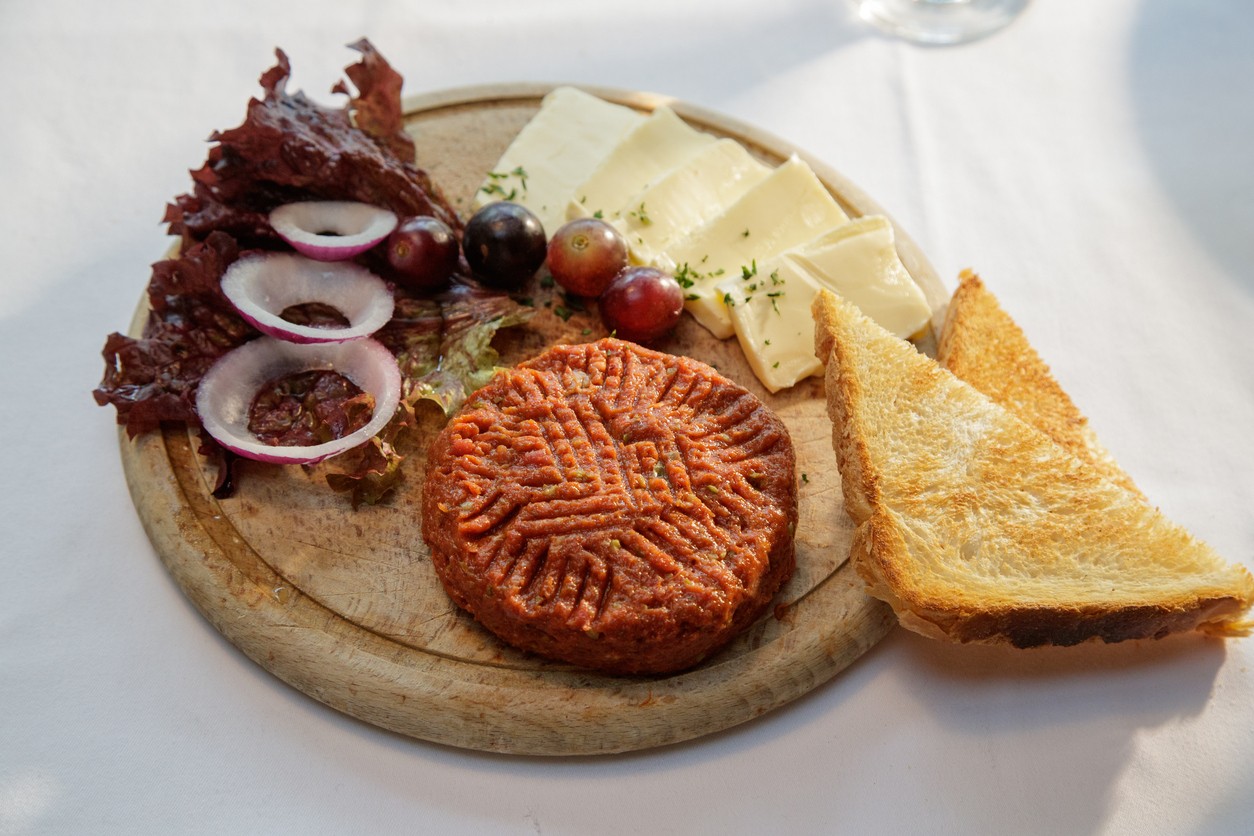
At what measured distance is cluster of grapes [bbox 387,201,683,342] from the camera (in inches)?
171

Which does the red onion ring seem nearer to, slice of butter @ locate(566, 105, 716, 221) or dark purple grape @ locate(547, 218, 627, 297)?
dark purple grape @ locate(547, 218, 627, 297)

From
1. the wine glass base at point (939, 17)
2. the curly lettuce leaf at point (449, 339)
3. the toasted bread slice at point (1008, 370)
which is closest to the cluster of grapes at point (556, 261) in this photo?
the curly lettuce leaf at point (449, 339)

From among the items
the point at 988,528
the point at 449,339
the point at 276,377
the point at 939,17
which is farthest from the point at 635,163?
the point at 939,17

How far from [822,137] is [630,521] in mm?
3666

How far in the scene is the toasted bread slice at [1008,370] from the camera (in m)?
4.27

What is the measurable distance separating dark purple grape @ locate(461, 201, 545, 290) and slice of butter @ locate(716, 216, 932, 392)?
92 cm

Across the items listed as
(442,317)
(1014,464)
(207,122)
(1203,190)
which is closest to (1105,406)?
(1014,464)

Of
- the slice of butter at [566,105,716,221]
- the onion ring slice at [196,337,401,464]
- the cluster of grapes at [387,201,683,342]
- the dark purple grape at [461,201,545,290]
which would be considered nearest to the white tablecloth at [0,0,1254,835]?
the onion ring slice at [196,337,401,464]

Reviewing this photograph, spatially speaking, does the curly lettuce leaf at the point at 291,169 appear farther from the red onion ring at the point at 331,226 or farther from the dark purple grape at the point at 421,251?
the dark purple grape at the point at 421,251

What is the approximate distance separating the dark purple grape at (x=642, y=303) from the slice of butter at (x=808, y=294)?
276 mm

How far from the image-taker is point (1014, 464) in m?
3.80

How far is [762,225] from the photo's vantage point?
185 inches

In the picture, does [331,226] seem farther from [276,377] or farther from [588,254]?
[588,254]

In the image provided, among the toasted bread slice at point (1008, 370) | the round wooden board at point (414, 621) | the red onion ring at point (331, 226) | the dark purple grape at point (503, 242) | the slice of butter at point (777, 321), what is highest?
the toasted bread slice at point (1008, 370)
